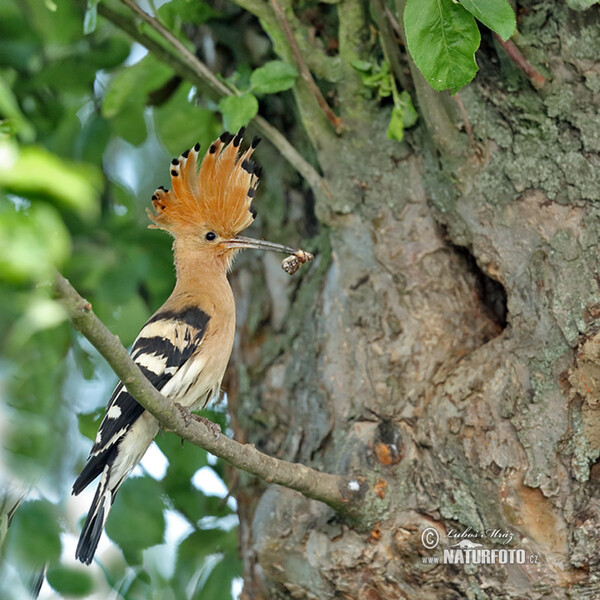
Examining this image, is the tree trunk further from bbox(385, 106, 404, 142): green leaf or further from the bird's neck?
the bird's neck

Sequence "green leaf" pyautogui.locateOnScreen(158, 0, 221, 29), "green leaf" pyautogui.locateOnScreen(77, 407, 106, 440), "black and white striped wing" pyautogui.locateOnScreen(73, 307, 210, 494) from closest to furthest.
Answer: "black and white striped wing" pyautogui.locateOnScreen(73, 307, 210, 494)
"green leaf" pyautogui.locateOnScreen(158, 0, 221, 29)
"green leaf" pyautogui.locateOnScreen(77, 407, 106, 440)

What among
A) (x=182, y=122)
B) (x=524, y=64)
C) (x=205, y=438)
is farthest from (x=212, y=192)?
(x=205, y=438)

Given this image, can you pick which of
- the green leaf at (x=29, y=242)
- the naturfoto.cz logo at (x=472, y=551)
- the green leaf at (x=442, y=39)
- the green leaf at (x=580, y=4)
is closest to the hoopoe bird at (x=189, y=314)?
the naturfoto.cz logo at (x=472, y=551)

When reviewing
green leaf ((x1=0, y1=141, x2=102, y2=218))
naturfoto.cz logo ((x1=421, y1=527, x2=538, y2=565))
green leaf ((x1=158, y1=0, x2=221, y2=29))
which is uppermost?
green leaf ((x1=0, y1=141, x2=102, y2=218))

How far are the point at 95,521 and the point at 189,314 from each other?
805 mm

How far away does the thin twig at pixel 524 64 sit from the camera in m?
2.45

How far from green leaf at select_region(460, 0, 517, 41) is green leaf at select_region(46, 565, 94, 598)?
2.44m

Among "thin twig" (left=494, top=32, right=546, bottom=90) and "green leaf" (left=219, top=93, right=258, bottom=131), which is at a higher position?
"thin twig" (left=494, top=32, right=546, bottom=90)

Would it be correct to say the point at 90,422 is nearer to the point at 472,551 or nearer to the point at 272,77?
the point at 272,77

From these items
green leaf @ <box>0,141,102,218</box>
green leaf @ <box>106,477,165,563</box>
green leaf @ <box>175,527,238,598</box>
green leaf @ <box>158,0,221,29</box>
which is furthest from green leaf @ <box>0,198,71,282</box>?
green leaf @ <box>175,527,238,598</box>

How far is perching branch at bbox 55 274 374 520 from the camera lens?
1421mm

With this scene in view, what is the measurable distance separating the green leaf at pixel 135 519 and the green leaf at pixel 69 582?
7.1 inches

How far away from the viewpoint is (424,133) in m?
2.80

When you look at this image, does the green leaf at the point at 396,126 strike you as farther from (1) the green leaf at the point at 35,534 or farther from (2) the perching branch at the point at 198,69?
(1) the green leaf at the point at 35,534
